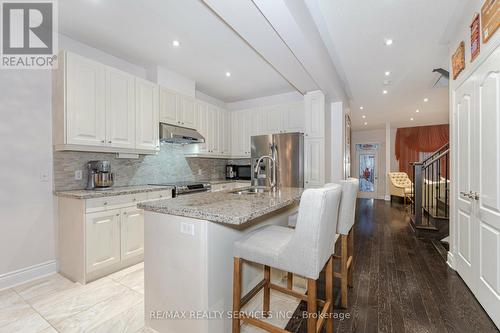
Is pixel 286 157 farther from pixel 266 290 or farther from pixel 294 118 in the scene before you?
pixel 266 290

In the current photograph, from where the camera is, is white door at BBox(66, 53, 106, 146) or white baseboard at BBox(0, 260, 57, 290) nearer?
white baseboard at BBox(0, 260, 57, 290)

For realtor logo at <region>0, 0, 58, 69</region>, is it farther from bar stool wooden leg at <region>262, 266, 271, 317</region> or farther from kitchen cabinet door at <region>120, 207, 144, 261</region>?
bar stool wooden leg at <region>262, 266, 271, 317</region>

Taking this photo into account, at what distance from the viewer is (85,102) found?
250 cm

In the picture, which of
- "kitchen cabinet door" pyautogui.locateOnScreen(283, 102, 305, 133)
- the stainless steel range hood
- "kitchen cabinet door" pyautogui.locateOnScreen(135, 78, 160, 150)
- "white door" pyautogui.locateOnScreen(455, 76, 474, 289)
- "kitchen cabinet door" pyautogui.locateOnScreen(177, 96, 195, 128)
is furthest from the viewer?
"kitchen cabinet door" pyautogui.locateOnScreen(283, 102, 305, 133)

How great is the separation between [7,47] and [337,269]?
4197 millimetres

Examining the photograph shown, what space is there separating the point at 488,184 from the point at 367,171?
7.52 m

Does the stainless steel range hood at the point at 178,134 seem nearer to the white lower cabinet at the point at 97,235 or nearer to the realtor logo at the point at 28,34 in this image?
the white lower cabinet at the point at 97,235

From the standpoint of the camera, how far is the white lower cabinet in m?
2.26

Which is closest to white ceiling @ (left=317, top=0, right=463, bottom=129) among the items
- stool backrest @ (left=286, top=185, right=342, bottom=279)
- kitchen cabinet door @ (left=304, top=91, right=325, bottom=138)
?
kitchen cabinet door @ (left=304, top=91, right=325, bottom=138)

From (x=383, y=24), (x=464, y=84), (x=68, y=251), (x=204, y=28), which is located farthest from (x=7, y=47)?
(x=464, y=84)

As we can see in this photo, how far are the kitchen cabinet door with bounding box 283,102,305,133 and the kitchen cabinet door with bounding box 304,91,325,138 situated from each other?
320 millimetres

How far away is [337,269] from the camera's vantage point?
2533 mm

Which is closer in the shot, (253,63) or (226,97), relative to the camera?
(253,63)

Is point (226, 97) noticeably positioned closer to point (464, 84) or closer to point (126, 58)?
point (126, 58)
